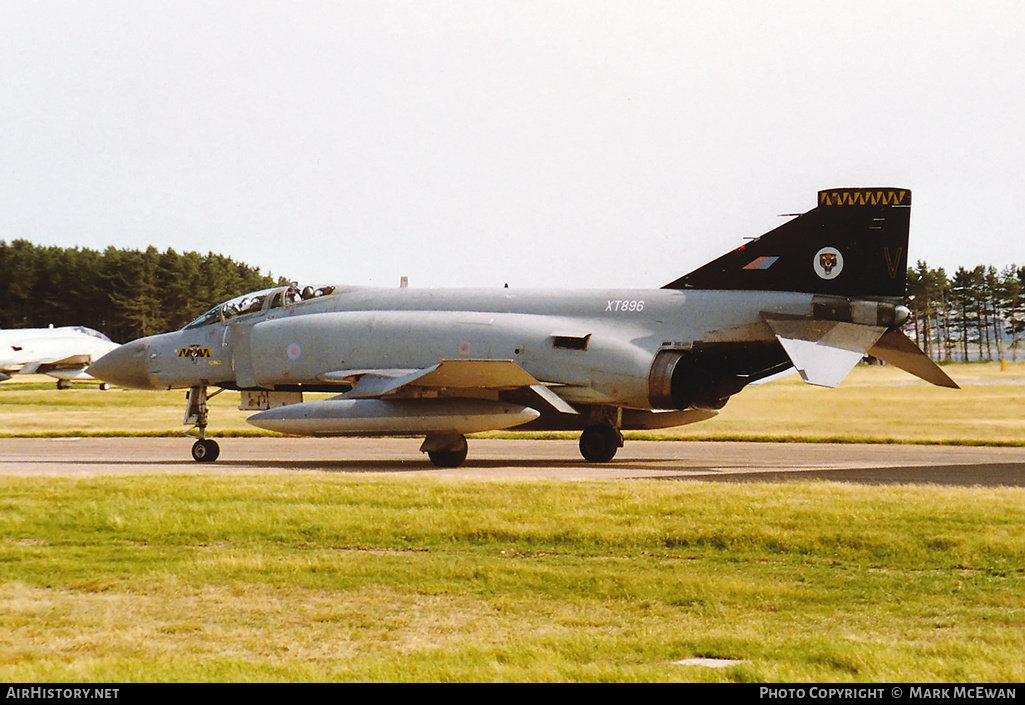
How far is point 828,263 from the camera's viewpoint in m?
19.5

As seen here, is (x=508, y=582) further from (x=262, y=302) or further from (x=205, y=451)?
(x=262, y=302)

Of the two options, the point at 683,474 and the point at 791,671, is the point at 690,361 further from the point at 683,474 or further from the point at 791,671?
the point at 791,671

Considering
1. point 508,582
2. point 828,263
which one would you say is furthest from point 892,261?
point 508,582

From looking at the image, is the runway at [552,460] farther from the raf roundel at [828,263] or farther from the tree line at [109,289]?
the tree line at [109,289]

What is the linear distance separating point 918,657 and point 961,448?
1917 centimetres

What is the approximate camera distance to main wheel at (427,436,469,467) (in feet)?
68.3

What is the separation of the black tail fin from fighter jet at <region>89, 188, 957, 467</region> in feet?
0.08

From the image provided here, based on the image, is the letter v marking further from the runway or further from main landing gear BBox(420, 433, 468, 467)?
main landing gear BBox(420, 433, 468, 467)

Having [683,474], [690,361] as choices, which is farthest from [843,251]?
[683,474]

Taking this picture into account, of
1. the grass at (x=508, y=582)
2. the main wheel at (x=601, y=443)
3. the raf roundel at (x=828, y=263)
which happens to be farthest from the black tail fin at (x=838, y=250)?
the grass at (x=508, y=582)

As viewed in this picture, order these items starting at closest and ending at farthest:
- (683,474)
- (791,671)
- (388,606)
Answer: (791,671)
(388,606)
(683,474)

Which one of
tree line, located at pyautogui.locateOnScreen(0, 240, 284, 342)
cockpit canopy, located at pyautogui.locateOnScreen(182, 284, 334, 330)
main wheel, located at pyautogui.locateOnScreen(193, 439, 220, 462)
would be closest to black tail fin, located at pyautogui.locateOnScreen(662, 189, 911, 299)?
cockpit canopy, located at pyautogui.locateOnScreen(182, 284, 334, 330)

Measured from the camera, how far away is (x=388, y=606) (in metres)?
8.58

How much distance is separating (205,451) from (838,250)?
12.7m
